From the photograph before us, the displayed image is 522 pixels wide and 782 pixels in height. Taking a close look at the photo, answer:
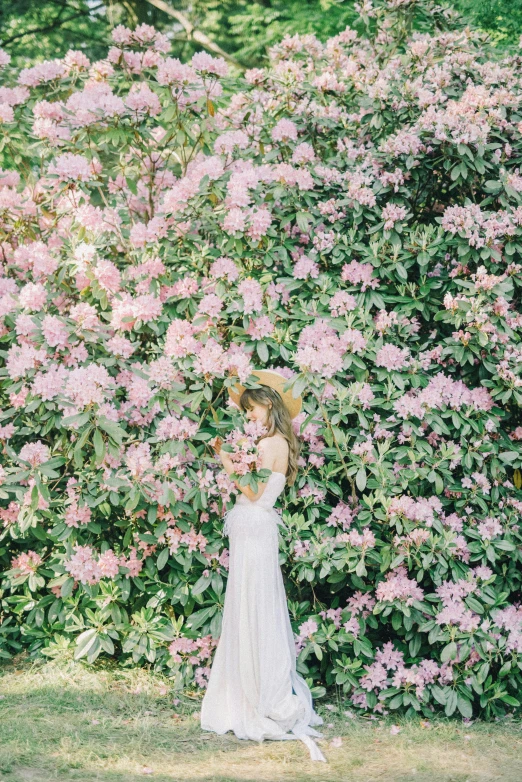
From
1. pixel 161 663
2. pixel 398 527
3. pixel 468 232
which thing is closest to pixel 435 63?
pixel 468 232

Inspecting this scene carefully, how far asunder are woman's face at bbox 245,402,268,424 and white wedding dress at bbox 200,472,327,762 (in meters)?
0.28

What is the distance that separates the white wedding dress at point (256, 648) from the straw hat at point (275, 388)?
0.37 metres

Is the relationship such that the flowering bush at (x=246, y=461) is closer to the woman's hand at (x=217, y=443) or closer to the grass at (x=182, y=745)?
the woman's hand at (x=217, y=443)

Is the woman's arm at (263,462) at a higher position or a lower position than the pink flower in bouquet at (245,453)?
lower

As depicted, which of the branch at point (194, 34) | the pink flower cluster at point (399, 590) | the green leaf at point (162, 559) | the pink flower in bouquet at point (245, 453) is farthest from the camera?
the branch at point (194, 34)

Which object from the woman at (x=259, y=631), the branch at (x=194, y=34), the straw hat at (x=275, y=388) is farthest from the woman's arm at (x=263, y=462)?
the branch at (x=194, y=34)

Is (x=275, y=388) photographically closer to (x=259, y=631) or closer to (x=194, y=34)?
(x=259, y=631)

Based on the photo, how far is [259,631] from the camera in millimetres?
3689

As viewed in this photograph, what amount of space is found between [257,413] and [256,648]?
105cm

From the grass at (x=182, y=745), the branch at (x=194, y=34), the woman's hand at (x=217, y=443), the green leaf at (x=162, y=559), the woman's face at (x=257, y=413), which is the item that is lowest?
the grass at (x=182, y=745)

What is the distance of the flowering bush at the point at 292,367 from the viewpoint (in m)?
3.87

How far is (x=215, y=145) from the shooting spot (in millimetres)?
4602

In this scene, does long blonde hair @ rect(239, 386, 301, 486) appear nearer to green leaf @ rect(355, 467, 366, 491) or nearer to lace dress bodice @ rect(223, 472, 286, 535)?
lace dress bodice @ rect(223, 472, 286, 535)

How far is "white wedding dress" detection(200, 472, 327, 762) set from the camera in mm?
3656
